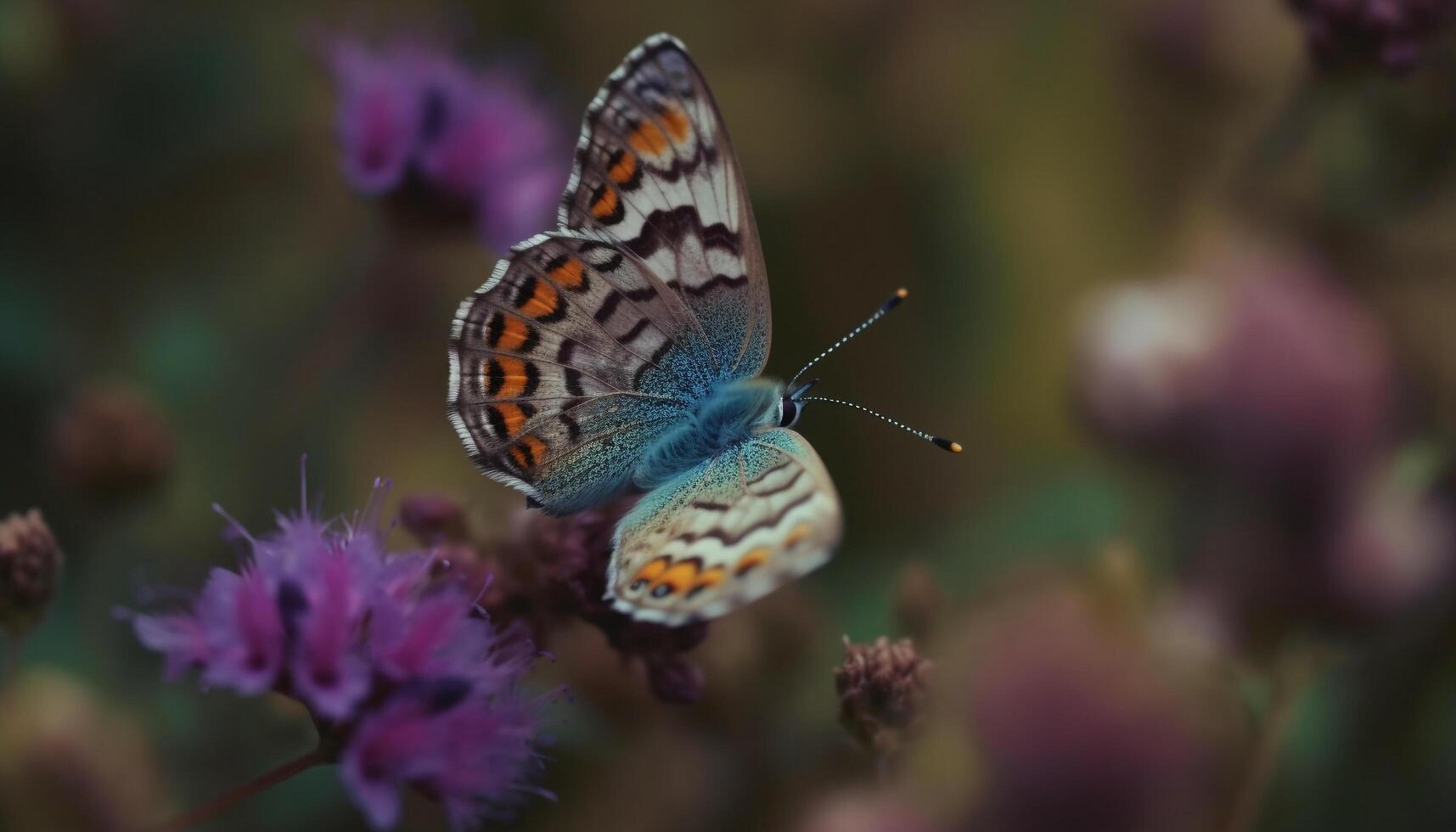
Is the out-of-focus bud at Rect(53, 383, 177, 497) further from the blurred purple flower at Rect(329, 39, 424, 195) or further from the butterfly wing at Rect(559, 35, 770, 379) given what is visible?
the butterfly wing at Rect(559, 35, 770, 379)

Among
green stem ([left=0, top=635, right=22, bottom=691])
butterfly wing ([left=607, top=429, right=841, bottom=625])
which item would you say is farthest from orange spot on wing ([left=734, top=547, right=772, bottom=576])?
green stem ([left=0, top=635, right=22, bottom=691])

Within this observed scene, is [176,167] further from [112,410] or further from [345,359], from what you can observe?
[112,410]

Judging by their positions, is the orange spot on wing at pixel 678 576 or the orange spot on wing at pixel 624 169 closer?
the orange spot on wing at pixel 678 576

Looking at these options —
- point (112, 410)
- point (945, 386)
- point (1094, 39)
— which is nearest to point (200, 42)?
point (112, 410)

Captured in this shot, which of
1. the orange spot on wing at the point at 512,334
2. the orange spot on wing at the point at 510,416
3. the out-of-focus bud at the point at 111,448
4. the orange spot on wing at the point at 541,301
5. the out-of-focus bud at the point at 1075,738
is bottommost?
the out-of-focus bud at the point at 111,448

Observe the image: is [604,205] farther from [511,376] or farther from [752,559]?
[752,559]

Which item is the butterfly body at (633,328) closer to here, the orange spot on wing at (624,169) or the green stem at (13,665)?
the orange spot on wing at (624,169)

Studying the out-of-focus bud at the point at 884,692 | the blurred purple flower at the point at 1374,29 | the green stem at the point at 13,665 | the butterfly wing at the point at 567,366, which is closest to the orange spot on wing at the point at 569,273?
the butterfly wing at the point at 567,366
